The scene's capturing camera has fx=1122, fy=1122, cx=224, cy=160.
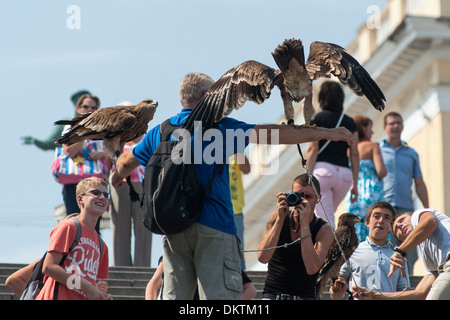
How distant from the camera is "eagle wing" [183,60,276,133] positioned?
7391 mm

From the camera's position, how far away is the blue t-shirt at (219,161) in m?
7.46

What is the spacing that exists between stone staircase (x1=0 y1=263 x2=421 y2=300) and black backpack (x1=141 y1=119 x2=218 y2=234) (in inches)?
148

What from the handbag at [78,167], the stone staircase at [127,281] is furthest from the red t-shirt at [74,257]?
the handbag at [78,167]

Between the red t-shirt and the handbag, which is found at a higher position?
the handbag

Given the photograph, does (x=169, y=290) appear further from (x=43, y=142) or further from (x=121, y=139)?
(x=43, y=142)

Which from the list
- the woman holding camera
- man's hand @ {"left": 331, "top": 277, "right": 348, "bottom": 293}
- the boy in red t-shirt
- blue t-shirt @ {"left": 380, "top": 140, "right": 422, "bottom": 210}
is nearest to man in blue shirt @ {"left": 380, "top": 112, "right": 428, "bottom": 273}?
blue t-shirt @ {"left": 380, "top": 140, "right": 422, "bottom": 210}

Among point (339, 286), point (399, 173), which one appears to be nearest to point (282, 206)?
point (339, 286)

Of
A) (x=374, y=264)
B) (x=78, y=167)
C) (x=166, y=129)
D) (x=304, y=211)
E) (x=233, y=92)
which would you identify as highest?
(x=78, y=167)

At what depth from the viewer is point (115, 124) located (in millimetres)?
9367

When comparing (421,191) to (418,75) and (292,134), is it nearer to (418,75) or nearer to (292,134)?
(292,134)

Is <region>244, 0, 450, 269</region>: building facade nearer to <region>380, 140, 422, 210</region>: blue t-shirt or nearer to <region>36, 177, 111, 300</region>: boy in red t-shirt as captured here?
<region>380, 140, 422, 210</region>: blue t-shirt

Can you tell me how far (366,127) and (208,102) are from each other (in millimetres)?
5962

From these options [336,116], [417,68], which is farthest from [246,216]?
[336,116]

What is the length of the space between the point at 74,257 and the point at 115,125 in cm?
135
